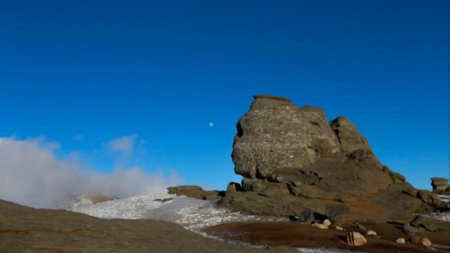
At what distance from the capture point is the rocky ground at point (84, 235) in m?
7.87

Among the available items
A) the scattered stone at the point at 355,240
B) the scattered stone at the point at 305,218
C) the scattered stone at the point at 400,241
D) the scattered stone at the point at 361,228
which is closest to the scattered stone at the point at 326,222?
the scattered stone at the point at 305,218

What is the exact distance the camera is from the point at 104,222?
1020 centimetres

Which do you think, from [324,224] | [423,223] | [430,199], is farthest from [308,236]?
[430,199]

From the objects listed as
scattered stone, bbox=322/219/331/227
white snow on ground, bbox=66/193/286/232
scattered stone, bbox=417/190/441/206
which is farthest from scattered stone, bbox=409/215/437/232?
white snow on ground, bbox=66/193/286/232

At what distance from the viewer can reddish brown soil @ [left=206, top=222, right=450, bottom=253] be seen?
20.8m

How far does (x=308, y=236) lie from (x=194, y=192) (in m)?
21.0

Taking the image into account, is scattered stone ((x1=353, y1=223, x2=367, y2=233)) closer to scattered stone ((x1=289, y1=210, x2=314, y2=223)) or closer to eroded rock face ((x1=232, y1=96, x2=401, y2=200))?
scattered stone ((x1=289, y1=210, x2=314, y2=223))

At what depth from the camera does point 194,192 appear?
140 feet

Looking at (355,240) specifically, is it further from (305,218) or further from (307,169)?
(307,169)

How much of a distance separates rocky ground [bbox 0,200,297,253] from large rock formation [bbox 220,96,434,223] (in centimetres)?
2060

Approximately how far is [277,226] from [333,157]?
14425 millimetres

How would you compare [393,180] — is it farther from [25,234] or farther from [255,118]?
[25,234]

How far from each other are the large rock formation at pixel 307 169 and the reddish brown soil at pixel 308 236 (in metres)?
3.55

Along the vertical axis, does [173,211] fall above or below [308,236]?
above
